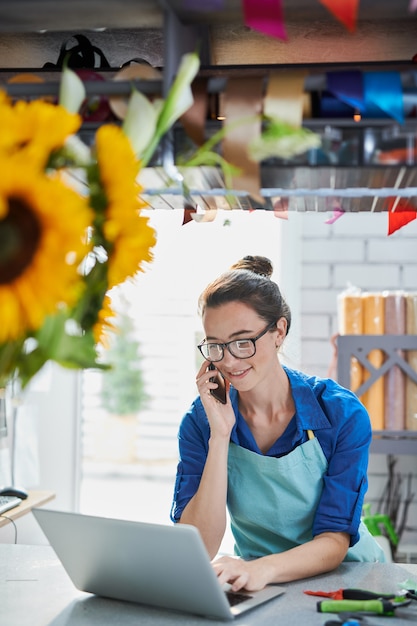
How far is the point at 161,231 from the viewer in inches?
153

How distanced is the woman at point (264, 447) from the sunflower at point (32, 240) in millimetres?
1185

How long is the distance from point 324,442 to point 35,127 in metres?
1.35

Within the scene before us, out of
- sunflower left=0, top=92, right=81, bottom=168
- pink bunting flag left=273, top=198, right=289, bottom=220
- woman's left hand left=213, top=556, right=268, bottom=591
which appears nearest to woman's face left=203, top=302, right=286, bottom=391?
pink bunting flag left=273, top=198, right=289, bottom=220

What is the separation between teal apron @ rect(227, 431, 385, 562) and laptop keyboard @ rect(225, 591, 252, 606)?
0.38 metres

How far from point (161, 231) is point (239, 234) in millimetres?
359

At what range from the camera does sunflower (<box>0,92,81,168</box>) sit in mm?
1023

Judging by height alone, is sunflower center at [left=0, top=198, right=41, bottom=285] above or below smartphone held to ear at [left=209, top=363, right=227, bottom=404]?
above

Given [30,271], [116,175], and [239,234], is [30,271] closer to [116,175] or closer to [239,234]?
[116,175]

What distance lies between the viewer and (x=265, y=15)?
1.31 metres

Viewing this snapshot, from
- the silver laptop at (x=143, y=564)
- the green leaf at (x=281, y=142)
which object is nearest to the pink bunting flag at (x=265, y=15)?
the green leaf at (x=281, y=142)

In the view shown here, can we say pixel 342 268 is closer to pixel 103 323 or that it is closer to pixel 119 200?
pixel 103 323

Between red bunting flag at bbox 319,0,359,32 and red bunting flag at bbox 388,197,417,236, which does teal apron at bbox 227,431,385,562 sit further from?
red bunting flag at bbox 319,0,359,32

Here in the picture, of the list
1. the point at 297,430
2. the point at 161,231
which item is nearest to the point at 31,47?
the point at 297,430

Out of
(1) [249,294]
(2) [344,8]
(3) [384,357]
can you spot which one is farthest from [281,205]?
(3) [384,357]
